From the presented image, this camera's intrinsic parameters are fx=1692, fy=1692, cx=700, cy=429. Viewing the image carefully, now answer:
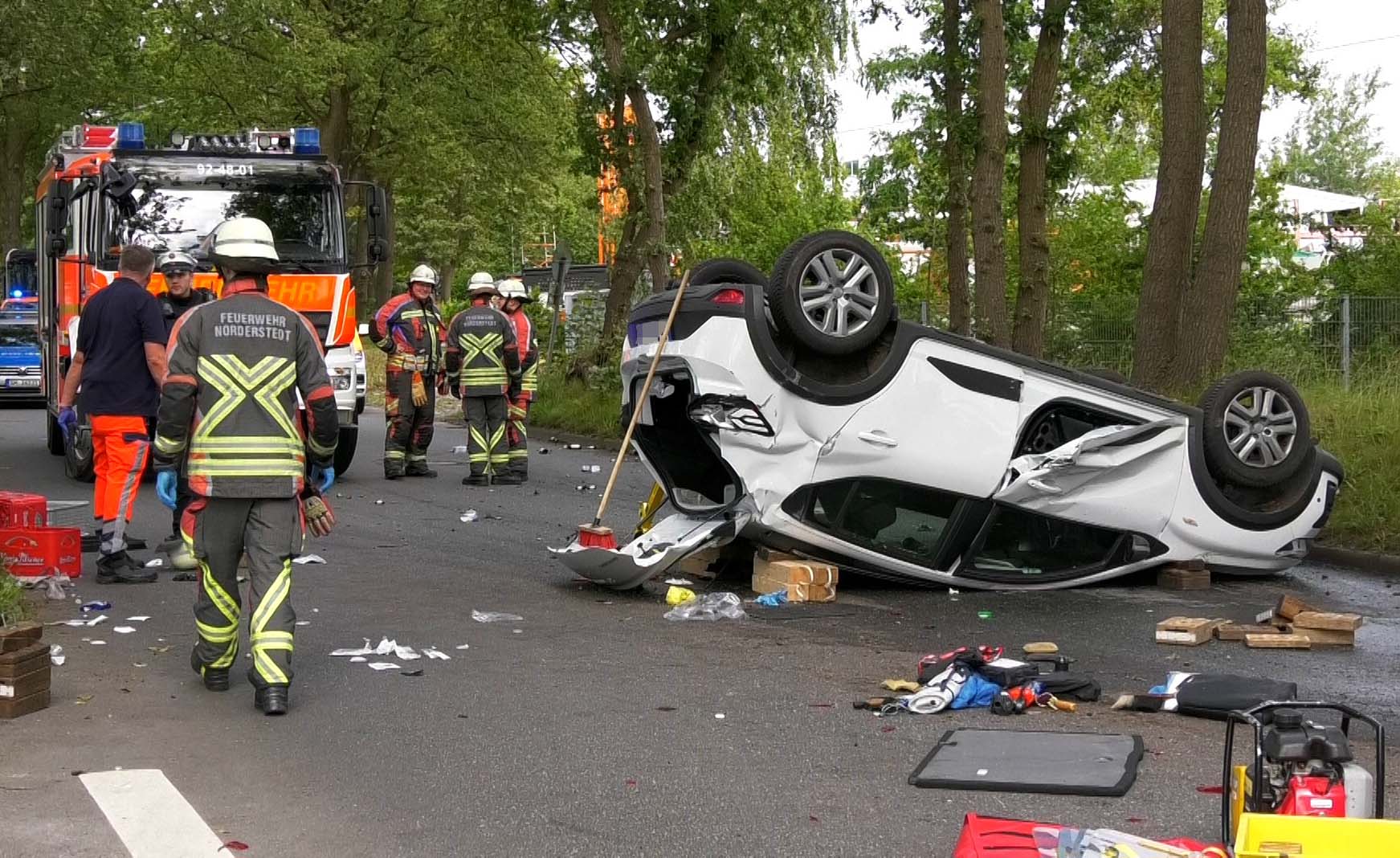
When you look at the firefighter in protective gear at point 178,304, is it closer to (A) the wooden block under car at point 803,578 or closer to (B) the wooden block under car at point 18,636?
(B) the wooden block under car at point 18,636

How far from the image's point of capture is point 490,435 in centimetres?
1571

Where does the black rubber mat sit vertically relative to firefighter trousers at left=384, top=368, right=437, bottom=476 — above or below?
below

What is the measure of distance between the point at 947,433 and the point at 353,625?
330 centimetres

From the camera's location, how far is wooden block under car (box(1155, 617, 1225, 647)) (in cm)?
821

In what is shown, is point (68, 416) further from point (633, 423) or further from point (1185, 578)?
point (1185, 578)

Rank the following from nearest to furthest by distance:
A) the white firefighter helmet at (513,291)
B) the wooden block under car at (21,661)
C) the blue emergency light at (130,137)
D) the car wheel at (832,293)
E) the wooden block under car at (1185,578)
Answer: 1. the wooden block under car at (21,661)
2. the car wheel at (832,293)
3. the wooden block under car at (1185,578)
4. the blue emergency light at (130,137)
5. the white firefighter helmet at (513,291)

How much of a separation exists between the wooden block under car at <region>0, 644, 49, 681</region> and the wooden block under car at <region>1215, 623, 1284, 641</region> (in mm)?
5435

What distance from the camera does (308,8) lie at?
35344 mm

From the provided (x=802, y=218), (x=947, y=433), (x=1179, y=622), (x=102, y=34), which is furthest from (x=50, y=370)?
(x=802, y=218)

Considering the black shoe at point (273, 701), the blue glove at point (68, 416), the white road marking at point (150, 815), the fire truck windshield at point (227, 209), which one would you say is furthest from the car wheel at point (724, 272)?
the fire truck windshield at point (227, 209)

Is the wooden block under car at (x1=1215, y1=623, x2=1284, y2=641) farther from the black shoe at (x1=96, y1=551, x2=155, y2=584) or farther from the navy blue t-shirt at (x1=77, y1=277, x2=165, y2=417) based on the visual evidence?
the navy blue t-shirt at (x1=77, y1=277, x2=165, y2=417)

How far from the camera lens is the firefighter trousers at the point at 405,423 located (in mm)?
15984

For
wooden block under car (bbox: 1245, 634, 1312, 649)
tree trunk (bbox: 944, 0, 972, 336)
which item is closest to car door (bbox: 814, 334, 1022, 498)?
wooden block under car (bbox: 1245, 634, 1312, 649)

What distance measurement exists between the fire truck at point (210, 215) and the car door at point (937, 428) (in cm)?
739
